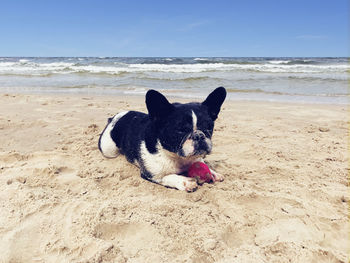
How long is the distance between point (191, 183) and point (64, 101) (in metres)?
7.66

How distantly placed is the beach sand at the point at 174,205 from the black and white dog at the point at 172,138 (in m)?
0.21

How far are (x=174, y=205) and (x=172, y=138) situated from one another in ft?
2.59

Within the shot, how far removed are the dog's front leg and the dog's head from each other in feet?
1.42

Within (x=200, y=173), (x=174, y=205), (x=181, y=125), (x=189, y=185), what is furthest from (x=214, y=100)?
(x=174, y=205)

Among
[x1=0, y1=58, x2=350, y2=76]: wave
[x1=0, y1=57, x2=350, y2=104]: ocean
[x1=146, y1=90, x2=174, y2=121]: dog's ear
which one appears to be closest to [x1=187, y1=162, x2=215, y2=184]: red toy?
[x1=146, y1=90, x2=174, y2=121]: dog's ear

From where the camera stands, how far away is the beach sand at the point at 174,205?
248cm

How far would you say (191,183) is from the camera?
3529 millimetres

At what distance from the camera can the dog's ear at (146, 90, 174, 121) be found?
131 inches

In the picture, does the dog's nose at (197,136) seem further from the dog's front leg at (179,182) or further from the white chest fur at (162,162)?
the dog's front leg at (179,182)

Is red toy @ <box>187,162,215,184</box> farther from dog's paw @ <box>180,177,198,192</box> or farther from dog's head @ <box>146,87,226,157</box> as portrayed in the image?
dog's head @ <box>146,87,226,157</box>

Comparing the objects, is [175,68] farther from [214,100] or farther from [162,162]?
[162,162]

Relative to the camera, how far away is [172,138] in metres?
3.32

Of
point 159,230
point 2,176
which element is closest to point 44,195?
point 2,176

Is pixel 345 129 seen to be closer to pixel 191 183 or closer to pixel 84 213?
pixel 191 183
